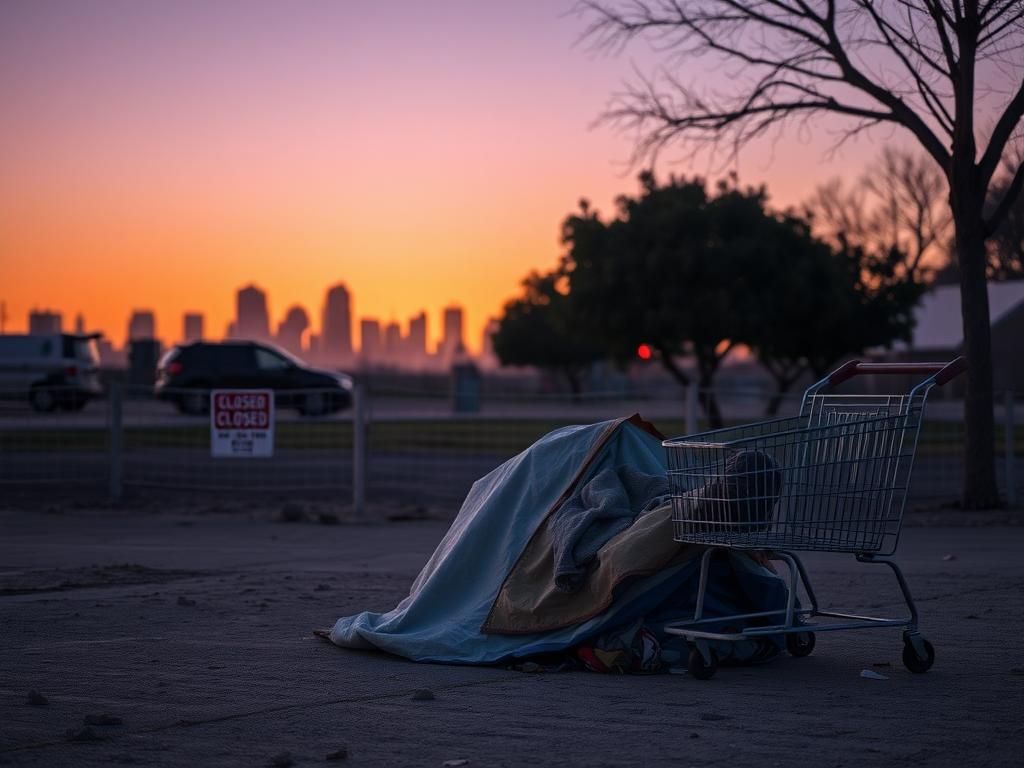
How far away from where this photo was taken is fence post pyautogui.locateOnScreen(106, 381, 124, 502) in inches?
706

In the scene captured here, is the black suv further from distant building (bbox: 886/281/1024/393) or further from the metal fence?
distant building (bbox: 886/281/1024/393)

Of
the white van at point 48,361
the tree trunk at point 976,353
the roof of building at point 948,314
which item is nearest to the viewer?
the tree trunk at point 976,353

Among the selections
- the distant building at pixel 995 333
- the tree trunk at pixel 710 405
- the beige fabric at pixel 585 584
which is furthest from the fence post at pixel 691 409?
the distant building at pixel 995 333

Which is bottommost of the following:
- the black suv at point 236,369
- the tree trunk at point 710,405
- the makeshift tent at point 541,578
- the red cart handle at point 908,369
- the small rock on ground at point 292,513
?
the small rock on ground at point 292,513

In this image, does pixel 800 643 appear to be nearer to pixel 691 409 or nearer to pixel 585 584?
pixel 585 584

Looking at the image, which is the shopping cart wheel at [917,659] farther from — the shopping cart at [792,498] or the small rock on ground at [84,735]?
the small rock on ground at [84,735]

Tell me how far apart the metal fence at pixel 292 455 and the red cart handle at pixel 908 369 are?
9171 millimetres

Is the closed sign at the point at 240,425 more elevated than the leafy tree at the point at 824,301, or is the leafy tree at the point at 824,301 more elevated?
the leafy tree at the point at 824,301

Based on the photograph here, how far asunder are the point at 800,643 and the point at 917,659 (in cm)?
79

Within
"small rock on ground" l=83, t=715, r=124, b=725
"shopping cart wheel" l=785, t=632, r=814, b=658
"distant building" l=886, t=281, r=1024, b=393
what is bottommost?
"shopping cart wheel" l=785, t=632, r=814, b=658

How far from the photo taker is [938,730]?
5.30 metres

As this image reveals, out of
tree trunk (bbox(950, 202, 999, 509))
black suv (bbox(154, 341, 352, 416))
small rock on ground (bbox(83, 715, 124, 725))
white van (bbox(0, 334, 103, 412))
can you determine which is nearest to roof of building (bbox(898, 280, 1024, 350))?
black suv (bbox(154, 341, 352, 416))

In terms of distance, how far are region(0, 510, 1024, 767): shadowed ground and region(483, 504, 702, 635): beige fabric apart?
335mm

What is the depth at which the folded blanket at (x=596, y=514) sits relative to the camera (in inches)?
271
